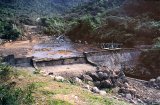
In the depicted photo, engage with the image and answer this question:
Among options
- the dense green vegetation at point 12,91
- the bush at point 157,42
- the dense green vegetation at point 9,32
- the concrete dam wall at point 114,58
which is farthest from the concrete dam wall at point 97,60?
the dense green vegetation at point 9,32

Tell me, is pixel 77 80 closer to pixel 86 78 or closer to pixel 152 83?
pixel 86 78

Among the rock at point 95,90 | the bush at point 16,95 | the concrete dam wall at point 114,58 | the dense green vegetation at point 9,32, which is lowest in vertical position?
the rock at point 95,90

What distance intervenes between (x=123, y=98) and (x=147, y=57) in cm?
543

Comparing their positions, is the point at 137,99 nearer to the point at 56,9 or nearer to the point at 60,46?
Answer: the point at 60,46

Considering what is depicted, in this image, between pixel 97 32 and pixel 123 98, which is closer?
pixel 123 98

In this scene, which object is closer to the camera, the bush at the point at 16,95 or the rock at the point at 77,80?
the bush at the point at 16,95

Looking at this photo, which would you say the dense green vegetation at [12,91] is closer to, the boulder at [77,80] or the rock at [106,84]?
the boulder at [77,80]

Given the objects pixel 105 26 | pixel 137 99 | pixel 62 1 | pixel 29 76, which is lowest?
pixel 137 99

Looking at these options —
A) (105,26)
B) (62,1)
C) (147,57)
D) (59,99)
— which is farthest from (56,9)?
(59,99)

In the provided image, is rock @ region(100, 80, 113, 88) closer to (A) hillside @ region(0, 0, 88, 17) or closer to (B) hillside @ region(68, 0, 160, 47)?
(B) hillside @ region(68, 0, 160, 47)

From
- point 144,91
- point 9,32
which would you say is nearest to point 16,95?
point 144,91

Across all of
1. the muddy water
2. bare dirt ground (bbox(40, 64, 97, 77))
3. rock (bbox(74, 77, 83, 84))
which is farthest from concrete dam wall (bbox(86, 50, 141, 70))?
rock (bbox(74, 77, 83, 84))

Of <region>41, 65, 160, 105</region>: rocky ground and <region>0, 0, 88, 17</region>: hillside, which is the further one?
<region>0, 0, 88, 17</region>: hillside

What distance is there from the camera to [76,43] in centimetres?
2281
